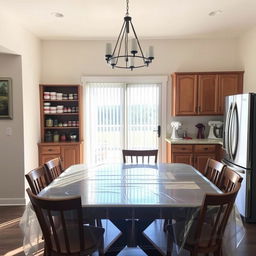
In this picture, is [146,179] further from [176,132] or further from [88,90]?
[88,90]

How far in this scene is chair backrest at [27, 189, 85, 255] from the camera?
5.44ft

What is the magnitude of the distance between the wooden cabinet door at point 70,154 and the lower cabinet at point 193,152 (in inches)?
67.3

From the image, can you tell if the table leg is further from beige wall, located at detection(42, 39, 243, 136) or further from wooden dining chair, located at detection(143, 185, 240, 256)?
beige wall, located at detection(42, 39, 243, 136)

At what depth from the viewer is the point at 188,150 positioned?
433cm

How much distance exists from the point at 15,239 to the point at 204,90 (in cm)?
368

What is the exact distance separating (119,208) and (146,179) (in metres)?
0.65

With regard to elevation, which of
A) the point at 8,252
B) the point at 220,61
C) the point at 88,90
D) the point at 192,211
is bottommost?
the point at 8,252

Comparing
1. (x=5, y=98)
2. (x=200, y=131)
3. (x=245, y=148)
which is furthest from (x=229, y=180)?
(x=5, y=98)

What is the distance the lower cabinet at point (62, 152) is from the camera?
451 centimetres

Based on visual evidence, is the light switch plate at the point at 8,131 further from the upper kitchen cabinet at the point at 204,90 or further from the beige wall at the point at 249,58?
the beige wall at the point at 249,58

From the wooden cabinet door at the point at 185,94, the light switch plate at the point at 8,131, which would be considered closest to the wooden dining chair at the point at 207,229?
the wooden cabinet door at the point at 185,94

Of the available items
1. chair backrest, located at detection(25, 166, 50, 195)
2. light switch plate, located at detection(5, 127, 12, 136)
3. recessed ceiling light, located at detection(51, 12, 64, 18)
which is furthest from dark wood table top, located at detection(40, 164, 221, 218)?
recessed ceiling light, located at detection(51, 12, 64, 18)

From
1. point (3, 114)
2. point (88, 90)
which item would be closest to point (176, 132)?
point (88, 90)

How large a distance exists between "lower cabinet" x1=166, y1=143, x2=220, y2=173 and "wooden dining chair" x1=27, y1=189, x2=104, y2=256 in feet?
8.14
